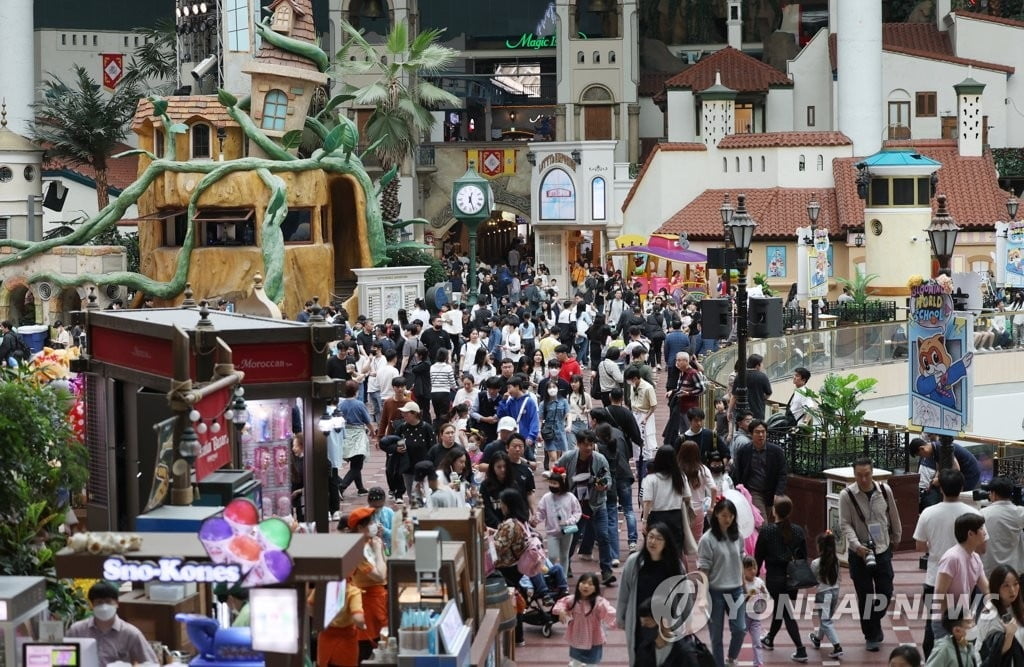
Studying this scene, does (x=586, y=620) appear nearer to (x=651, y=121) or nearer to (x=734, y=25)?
(x=734, y=25)

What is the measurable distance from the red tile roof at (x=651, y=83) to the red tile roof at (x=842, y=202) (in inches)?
541

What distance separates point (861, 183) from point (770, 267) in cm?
464

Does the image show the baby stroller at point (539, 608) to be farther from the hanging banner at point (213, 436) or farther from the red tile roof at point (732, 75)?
the red tile roof at point (732, 75)

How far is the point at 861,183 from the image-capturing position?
39.7 metres

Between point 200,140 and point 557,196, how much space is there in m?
14.9

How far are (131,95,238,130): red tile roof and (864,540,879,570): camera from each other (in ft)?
94.6

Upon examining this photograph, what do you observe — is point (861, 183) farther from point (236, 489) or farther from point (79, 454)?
point (236, 489)

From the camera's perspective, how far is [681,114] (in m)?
51.4

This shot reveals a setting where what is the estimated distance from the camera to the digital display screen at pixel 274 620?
7.47 m

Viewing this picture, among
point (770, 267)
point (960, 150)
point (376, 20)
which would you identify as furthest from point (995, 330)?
point (376, 20)

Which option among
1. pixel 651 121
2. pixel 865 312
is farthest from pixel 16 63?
pixel 865 312

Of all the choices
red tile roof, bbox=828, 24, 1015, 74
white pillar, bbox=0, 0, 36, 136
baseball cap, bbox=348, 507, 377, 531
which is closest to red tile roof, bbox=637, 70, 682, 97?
red tile roof, bbox=828, 24, 1015, 74

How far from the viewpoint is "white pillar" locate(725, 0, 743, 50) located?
2282 inches

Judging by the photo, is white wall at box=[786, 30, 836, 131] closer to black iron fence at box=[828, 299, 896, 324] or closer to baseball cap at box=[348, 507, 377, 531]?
black iron fence at box=[828, 299, 896, 324]
